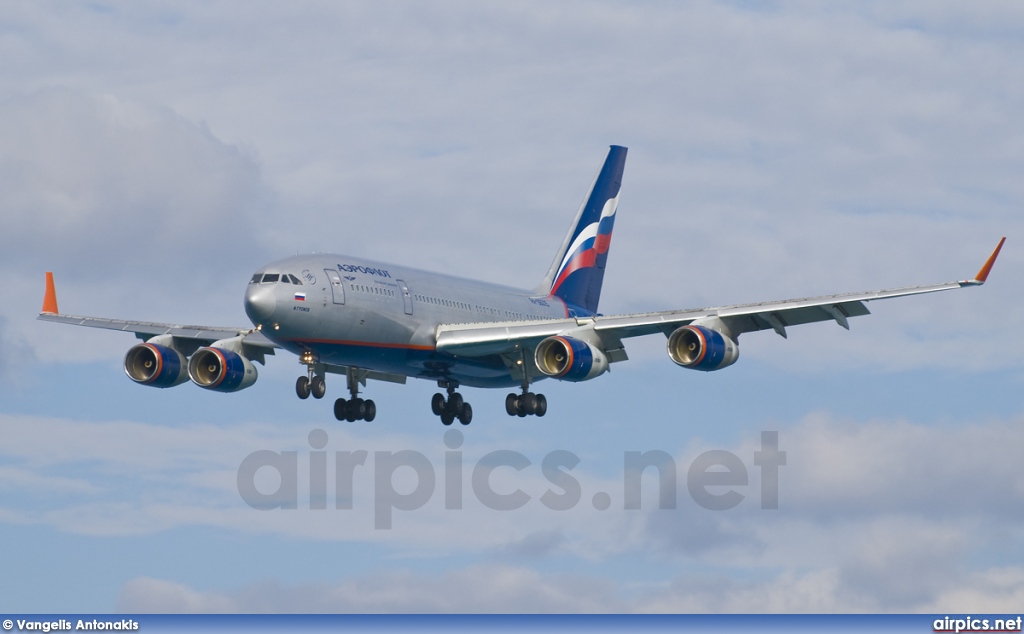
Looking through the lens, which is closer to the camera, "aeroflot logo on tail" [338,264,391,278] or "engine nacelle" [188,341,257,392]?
"aeroflot logo on tail" [338,264,391,278]

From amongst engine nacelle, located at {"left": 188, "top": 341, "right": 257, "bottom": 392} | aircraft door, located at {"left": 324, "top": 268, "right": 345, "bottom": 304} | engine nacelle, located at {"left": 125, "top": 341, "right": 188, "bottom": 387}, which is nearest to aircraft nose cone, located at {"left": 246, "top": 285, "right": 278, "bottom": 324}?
aircraft door, located at {"left": 324, "top": 268, "right": 345, "bottom": 304}

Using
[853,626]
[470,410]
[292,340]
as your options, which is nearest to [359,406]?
[470,410]

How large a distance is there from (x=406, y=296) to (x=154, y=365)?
40.3 feet

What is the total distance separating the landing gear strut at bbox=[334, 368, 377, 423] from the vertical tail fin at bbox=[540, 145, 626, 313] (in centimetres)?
1331

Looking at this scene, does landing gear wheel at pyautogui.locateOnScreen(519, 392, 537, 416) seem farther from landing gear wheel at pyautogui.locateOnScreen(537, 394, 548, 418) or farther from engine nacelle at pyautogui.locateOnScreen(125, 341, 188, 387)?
engine nacelle at pyautogui.locateOnScreen(125, 341, 188, 387)

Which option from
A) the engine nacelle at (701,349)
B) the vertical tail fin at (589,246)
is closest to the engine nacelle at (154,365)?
the vertical tail fin at (589,246)

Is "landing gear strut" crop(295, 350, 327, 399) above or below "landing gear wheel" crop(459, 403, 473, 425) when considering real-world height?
below

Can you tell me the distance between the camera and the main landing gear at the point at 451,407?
70750 mm

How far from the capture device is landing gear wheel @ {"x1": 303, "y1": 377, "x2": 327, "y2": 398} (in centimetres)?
6156

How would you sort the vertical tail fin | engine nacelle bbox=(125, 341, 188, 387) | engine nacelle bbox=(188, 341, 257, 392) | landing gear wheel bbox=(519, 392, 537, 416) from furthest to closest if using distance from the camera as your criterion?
→ the vertical tail fin < landing gear wheel bbox=(519, 392, 537, 416) < engine nacelle bbox=(125, 341, 188, 387) < engine nacelle bbox=(188, 341, 257, 392)

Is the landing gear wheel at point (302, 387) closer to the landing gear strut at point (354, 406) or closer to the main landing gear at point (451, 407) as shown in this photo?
the landing gear strut at point (354, 406)

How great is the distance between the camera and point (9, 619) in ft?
189

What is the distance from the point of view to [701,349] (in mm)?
59562

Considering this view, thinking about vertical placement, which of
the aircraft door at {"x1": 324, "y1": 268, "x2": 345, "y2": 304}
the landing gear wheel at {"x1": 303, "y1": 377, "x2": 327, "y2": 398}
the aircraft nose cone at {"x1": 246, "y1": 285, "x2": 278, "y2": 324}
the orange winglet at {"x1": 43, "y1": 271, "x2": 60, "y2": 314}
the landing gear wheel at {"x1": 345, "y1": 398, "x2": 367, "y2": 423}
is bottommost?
the landing gear wheel at {"x1": 303, "y1": 377, "x2": 327, "y2": 398}
